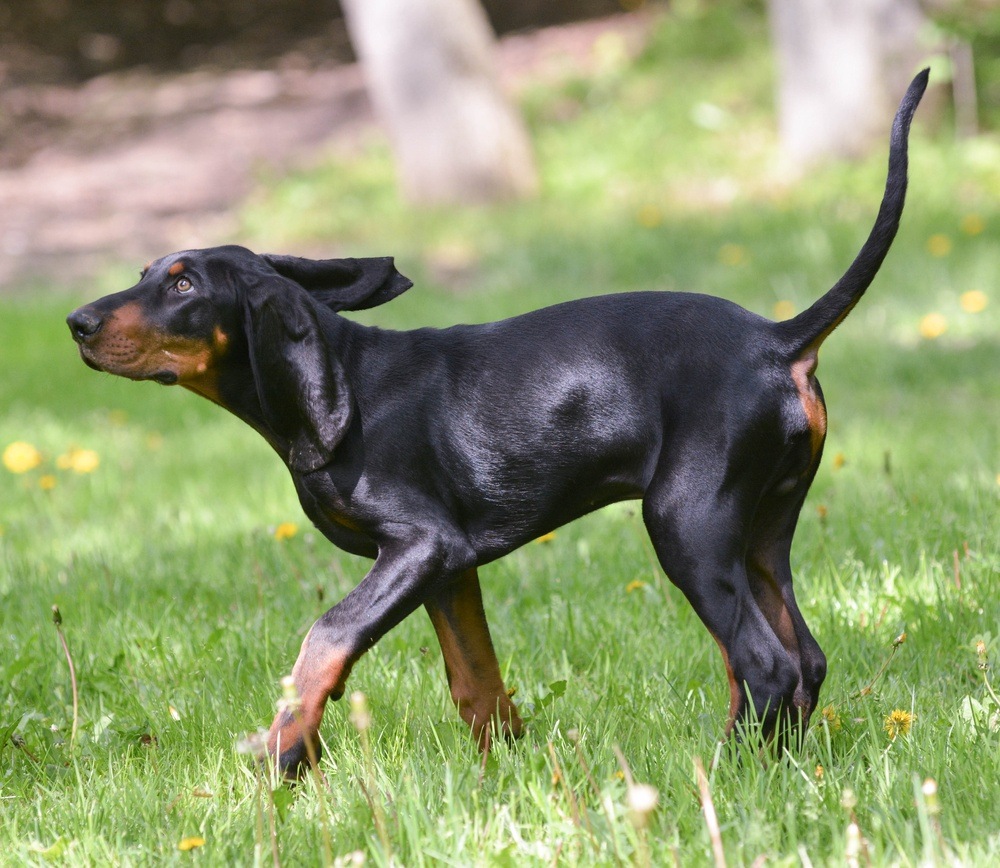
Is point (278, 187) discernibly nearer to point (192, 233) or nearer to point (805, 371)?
point (192, 233)

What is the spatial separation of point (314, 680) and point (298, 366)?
2.17 ft

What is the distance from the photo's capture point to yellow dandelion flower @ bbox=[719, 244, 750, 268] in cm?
911

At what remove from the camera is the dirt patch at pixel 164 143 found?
45.0 ft

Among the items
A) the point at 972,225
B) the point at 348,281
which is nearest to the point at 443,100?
the point at 972,225

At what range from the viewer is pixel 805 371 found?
2771mm

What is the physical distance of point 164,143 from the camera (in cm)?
1848

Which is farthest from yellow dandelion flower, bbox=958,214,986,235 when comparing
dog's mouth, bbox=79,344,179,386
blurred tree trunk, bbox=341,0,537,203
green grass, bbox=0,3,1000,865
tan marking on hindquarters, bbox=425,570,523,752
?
dog's mouth, bbox=79,344,179,386

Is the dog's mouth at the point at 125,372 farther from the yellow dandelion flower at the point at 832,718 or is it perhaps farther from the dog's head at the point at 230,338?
the yellow dandelion flower at the point at 832,718

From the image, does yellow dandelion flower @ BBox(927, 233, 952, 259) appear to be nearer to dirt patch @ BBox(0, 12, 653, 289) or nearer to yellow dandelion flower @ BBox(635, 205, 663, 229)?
yellow dandelion flower @ BBox(635, 205, 663, 229)

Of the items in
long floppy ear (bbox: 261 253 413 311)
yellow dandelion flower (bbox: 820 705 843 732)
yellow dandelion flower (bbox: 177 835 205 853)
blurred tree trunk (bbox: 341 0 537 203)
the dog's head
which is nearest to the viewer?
yellow dandelion flower (bbox: 177 835 205 853)


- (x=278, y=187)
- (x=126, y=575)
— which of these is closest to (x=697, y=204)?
(x=278, y=187)

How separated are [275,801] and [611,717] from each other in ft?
2.71

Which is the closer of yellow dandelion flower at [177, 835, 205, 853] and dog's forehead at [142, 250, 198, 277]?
yellow dandelion flower at [177, 835, 205, 853]

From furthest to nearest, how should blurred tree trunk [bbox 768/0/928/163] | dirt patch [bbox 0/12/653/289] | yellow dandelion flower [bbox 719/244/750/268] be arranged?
dirt patch [bbox 0/12/653/289] → blurred tree trunk [bbox 768/0/928/163] → yellow dandelion flower [bbox 719/244/750/268]
